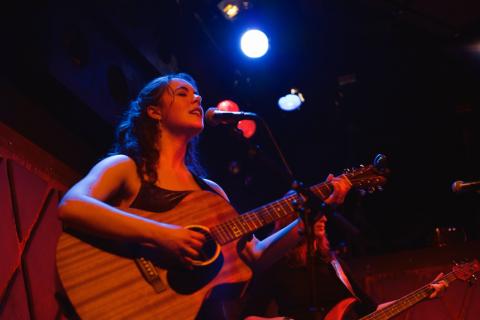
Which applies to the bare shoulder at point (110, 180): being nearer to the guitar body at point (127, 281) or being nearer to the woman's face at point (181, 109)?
the guitar body at point (127, 281)

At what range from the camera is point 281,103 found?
700 cm

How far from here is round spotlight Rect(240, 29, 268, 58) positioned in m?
6.02

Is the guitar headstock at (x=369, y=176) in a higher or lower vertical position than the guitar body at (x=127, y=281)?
higher

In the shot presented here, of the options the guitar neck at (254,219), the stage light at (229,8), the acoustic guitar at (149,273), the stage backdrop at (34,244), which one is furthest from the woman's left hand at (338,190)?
the stage light at (229,8)

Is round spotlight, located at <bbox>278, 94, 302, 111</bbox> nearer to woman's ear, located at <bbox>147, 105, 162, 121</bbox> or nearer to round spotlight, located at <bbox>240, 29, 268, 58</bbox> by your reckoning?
round spotlight, located at <bbox>240, 29, 268, 58</bbox>

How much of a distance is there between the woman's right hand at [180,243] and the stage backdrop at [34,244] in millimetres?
1317

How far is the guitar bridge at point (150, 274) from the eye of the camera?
7.21 feet

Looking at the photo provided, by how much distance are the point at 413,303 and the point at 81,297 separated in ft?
9.89

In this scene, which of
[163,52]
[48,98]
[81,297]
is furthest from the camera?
[163,52]

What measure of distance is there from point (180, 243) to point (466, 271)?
10.9 feet

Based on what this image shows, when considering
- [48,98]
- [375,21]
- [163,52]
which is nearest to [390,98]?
[375,21]

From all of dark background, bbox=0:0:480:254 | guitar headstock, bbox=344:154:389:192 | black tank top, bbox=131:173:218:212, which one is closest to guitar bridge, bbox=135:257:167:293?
black tank top, bbox=131:173:218:212

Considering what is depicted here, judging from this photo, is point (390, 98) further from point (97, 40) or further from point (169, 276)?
point (169, 276)

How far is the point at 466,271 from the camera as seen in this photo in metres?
4.37
